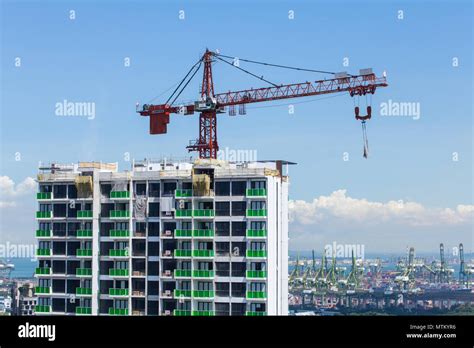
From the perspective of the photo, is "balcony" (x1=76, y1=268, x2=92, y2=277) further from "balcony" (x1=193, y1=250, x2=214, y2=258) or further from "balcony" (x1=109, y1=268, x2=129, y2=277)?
"balcony" (x1=193, y1=250, x2=214, y2=258)

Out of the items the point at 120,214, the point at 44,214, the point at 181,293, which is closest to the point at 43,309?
the point at 44,214

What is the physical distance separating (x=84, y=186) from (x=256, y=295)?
18.7 m

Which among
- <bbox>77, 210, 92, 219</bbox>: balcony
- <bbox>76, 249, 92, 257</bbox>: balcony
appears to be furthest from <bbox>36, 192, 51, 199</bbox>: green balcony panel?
<bbox>76, 249, 92, 257</bbox>: balcony

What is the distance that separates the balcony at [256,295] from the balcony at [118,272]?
1106 cm

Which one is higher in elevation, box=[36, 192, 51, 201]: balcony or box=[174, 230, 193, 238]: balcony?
box=[36, 192, 51, 201]: balcony

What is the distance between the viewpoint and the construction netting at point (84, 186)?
79.5m

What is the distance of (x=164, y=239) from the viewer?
76812mm

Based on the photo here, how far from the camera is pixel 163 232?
77.0 metres

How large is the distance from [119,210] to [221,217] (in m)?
9.59

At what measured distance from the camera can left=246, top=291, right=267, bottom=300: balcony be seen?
73.1 metres

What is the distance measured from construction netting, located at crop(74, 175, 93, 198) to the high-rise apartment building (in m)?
0.09

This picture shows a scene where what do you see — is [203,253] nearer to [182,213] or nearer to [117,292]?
[182,213]
